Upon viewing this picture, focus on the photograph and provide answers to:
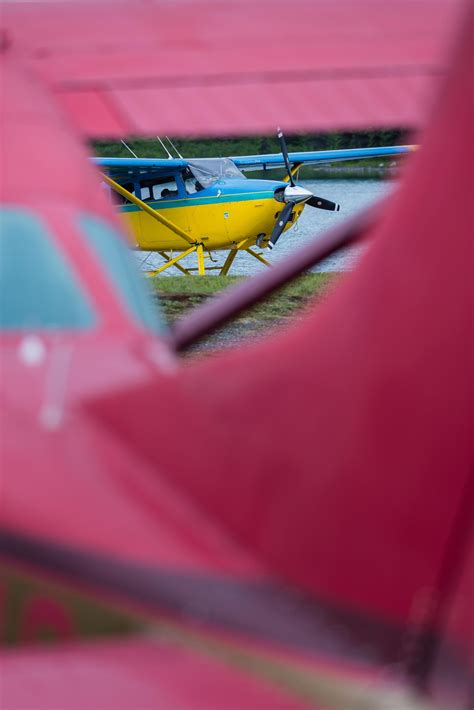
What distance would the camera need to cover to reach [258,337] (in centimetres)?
909

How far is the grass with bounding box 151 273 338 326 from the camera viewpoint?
388 inches

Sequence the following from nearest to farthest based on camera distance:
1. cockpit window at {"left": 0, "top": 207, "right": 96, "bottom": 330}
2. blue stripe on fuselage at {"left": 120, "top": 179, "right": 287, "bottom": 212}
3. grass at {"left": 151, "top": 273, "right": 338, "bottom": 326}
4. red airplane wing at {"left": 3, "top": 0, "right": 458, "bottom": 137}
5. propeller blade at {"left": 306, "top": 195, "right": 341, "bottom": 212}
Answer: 1. cockpit window at {"left": 0, "top": 207, "right": 96, "bottom": 330}
2. red airplane wing at {"left": 3, "top": 0, "right": 458, "bottom": 137}
3. grass at {"left": 151, "top": 273, "right": 338, "bottom": 326}
4. blue stripe on fuselage at {"left": 120, "top": 179, "right": 287, "bottom": 212}
5. propeller blade at {"left": 306, "top": 195, "right": 341, "bottom": 212}

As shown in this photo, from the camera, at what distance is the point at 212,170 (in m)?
18.8

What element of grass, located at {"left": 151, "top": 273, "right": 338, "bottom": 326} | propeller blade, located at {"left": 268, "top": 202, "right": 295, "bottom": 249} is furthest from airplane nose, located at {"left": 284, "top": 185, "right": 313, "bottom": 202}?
grass, located at {"left": 151, "top": 273, "right": 338, "bottom": 326}

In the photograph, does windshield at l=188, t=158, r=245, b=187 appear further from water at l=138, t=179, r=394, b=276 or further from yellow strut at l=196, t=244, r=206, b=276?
water at l=138, t=179, r=394, b=276

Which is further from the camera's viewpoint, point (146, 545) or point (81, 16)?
point (81, 16)

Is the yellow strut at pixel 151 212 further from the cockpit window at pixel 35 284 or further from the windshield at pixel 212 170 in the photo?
the cockpit window at pixel 35 284

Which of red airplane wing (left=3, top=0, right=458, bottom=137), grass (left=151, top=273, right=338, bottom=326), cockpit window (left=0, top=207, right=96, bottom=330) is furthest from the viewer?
grass (left=151, top=273, right=338, bottom=326)

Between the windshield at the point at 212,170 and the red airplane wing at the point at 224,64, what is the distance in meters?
14.0

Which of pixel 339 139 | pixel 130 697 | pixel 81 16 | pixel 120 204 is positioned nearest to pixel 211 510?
pixel 130 697

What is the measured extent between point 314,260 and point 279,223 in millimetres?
14562

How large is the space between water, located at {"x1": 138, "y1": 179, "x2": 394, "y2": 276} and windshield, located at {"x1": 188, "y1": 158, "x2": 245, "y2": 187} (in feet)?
6.00

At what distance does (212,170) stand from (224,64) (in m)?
15.0

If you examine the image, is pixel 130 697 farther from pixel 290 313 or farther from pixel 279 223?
pixel 279 223
